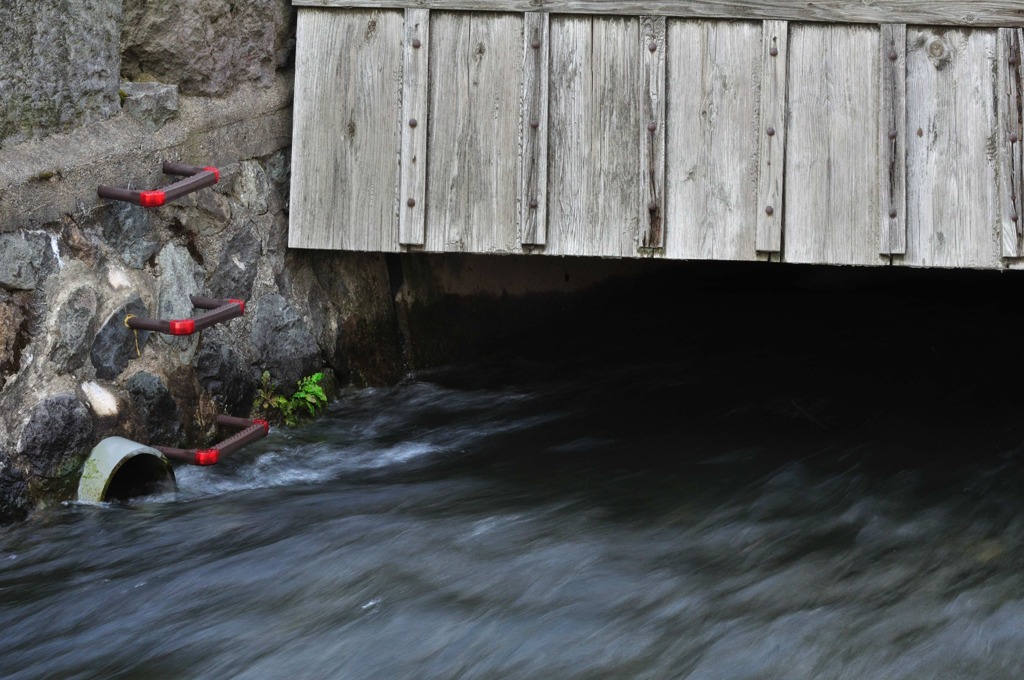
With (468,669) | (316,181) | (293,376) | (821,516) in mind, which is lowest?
(468,669)

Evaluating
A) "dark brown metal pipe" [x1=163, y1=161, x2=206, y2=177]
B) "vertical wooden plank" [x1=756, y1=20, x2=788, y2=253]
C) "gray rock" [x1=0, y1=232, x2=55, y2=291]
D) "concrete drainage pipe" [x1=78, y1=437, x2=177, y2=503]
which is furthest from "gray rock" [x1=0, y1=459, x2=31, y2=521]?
"vertical wooden plank" [x1=756, y1=20, x2=788, y2=253]

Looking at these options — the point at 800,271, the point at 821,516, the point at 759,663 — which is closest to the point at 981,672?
the point at 759,663

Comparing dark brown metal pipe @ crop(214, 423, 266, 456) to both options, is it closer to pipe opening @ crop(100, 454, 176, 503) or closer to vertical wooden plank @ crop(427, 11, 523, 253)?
pipe opening @ crop(100, 454, 176, 503)

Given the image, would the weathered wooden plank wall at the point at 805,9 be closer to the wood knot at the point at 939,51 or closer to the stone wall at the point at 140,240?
the wood knot at the point at 939,51

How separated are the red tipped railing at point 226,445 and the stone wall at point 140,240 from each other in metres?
0.10

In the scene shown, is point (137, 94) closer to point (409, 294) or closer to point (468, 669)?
point (409, 294)

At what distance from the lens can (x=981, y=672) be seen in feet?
9.48

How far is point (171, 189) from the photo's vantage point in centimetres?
427

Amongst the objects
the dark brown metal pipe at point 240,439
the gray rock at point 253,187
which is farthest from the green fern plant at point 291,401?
the gray rock at point 253,187

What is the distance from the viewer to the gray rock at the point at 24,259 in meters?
3.89

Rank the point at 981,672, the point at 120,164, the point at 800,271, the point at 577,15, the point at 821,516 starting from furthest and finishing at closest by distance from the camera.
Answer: the point at 800,271
the point at 577,15
the point at 120,164
the point at 821,516
the point at 981,672

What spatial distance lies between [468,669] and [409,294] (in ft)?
10.5

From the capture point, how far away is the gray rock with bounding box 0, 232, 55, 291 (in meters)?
3.89

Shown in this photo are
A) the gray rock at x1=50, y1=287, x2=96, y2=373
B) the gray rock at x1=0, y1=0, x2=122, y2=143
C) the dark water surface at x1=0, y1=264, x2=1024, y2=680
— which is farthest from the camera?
the gray rock at x1=50, y1=287, x2=96, y2=373
